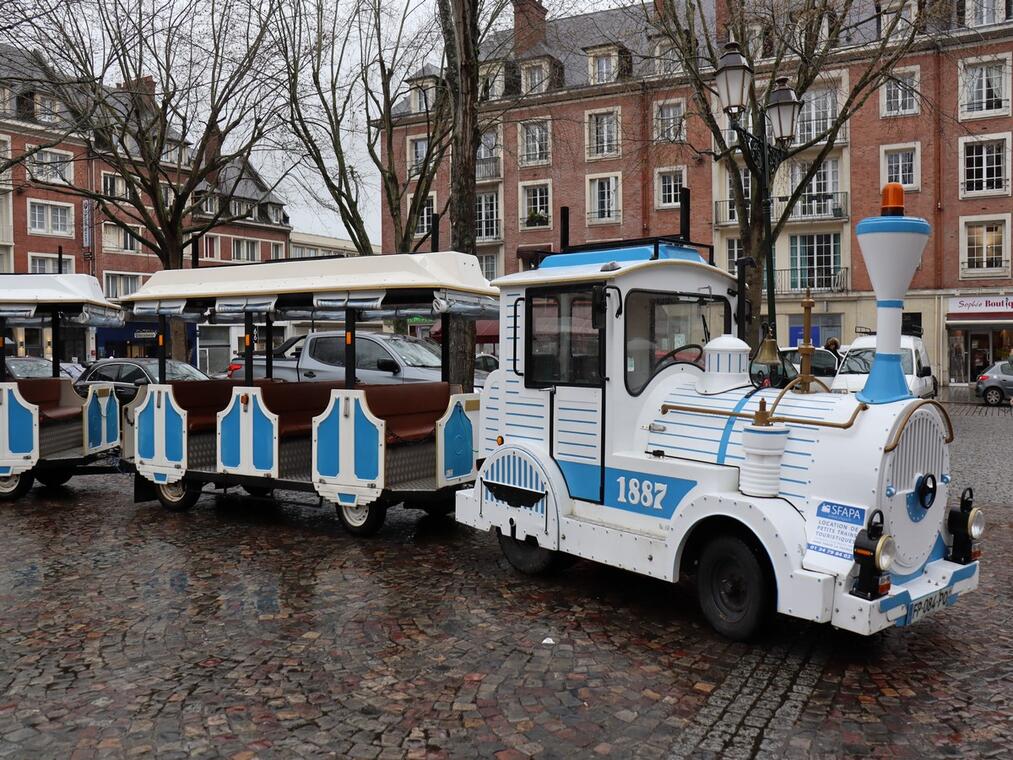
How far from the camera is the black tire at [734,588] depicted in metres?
5.48

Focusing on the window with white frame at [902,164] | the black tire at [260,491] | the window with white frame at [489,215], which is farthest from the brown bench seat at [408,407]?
the window with white frame at [489,215]

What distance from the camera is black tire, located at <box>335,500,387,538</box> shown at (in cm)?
874

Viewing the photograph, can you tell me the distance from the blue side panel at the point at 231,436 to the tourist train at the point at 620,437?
2cm

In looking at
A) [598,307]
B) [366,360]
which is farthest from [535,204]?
[598,307]

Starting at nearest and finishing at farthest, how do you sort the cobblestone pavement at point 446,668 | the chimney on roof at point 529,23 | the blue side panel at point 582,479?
the cobblestone pavement at point 446,668 → the blue side panel at point 582,479 → the chimney on roof at point 529,23

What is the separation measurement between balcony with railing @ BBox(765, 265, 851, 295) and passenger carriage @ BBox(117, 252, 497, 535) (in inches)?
1202

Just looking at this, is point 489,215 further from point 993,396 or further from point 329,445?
point 329,445

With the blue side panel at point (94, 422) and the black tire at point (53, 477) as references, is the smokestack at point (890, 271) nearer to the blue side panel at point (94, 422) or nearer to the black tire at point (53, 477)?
the blue side panel at point (94, 422)

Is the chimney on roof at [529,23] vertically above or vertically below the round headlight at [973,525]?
above

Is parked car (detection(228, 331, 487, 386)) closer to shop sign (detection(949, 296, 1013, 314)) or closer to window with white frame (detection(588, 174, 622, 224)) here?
window with white frame (detection(588, 174, 622, 224))

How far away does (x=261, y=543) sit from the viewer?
8.68m

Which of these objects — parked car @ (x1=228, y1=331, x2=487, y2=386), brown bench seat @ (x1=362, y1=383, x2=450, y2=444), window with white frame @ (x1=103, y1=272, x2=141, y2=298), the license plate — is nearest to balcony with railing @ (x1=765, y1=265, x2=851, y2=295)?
parked car @ (x1=228, y1=331, x2=487, y2=386)

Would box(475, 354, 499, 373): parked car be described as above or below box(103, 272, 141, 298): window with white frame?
below

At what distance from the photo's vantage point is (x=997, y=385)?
88.1ft
